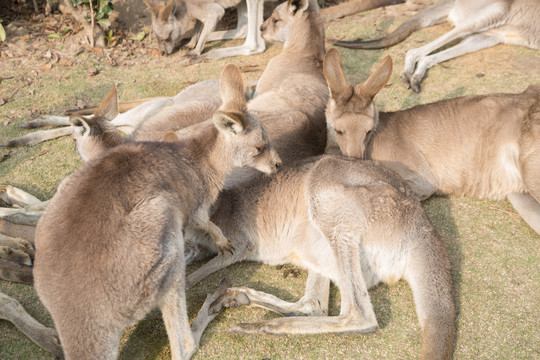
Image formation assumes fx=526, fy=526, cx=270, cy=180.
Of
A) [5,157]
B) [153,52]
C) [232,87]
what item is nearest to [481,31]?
[232,87]

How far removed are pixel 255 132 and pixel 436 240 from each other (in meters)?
1.37

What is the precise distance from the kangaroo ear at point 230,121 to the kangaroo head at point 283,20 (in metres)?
2.89

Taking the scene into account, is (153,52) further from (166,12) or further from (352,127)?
(352,127)

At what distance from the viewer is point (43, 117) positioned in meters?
5.63

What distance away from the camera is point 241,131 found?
11.3 ft

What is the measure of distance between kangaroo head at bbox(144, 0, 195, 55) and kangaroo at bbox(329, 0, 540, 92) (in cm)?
300

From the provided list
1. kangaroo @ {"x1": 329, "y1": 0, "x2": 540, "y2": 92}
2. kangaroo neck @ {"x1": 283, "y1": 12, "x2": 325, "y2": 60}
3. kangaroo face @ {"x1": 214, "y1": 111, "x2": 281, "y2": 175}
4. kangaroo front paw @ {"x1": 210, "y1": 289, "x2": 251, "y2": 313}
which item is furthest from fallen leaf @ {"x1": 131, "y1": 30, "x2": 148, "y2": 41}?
kangaroo front paw @ {"x1": 210, "y1": 289, "x2": 251, "y2": 313}

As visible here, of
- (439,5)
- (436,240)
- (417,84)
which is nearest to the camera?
(436,240)

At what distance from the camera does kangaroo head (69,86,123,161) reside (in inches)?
152

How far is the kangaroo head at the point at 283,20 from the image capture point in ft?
19.1

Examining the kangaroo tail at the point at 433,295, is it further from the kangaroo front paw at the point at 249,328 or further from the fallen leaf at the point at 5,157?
the fallen leaf at the point at 5,157

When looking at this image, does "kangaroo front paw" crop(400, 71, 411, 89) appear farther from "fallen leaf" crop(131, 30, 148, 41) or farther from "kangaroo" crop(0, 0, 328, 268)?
"fallen leaf" crop(131, 30, 148, 41)

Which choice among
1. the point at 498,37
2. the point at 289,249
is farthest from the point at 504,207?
the point at 498,37

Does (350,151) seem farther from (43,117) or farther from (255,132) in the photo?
(43,117)
